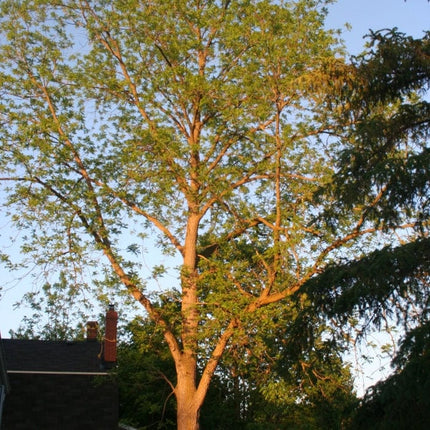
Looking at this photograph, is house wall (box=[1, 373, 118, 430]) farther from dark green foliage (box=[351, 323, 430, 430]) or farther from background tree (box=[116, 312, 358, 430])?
dark green foliage (box=[351, 323, 430, 430])

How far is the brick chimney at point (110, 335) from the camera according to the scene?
20516 millimetres

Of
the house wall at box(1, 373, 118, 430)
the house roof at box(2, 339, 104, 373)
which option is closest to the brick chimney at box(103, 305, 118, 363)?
the house roof at box(2, 339, 104, 373)

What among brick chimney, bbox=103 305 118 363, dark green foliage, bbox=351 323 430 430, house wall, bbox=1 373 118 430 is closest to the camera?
dark green foliage, bbox=351 323 430 430

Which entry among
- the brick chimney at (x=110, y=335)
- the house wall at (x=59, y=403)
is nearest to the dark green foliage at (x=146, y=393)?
the brick chimney at (x=110, y=335)

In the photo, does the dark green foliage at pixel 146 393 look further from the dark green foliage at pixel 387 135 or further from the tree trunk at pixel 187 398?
the dark green foliage at pixel 387 135

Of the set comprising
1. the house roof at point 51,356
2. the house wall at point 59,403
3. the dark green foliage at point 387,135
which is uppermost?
the dark green foliage at point 387,135

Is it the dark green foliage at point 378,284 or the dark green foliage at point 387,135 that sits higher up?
the dark green foliage at point 387,135

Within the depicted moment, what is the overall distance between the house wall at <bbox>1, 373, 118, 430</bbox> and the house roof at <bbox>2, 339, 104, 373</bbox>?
440 mm

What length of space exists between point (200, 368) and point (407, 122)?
17.5 m

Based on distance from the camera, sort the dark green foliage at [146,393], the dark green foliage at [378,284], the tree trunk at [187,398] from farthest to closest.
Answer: the dark green foliage at [146,393] < the tree trunk at [187,398] < the dark green foliage at [378,284]

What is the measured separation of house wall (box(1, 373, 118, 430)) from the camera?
21.3 m

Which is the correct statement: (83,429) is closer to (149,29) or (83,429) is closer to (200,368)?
(200,368)

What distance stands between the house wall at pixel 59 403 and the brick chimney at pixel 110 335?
0.84 metres

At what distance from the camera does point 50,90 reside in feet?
63.4
